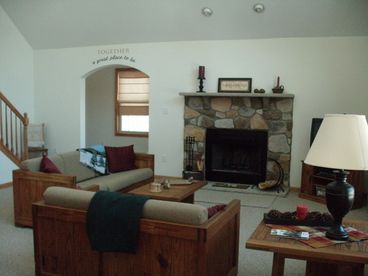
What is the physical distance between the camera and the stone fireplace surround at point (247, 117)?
5.97 meters

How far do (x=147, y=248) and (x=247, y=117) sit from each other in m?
4.20

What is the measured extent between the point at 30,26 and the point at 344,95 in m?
5.61

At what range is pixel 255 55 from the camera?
6.05m

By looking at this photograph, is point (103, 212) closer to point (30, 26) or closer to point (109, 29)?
point (109, 29)

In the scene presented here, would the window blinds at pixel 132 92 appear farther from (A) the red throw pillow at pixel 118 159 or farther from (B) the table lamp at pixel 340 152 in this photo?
(B) the table lamp at pixel 340 152

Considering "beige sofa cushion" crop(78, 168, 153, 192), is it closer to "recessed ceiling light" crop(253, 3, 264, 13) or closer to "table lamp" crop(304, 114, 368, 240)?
"table lamp" crop(304, 114, 368, 240)

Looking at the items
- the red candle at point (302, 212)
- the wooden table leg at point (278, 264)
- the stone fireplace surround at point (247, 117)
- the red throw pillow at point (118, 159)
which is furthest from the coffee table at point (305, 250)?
the stone fireplace surround at point (247, 117)

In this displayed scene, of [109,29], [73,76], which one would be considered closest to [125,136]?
[73,76]

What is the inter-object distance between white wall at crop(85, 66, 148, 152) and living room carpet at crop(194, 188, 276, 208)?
2.91 m

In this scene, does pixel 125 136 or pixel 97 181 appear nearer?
pixel 97 181

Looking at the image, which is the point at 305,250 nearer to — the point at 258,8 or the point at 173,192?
the point at 173,192

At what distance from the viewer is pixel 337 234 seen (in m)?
2.12

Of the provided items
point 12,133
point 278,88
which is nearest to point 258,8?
point 278,88

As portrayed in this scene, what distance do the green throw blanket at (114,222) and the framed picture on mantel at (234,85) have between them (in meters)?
4.11
